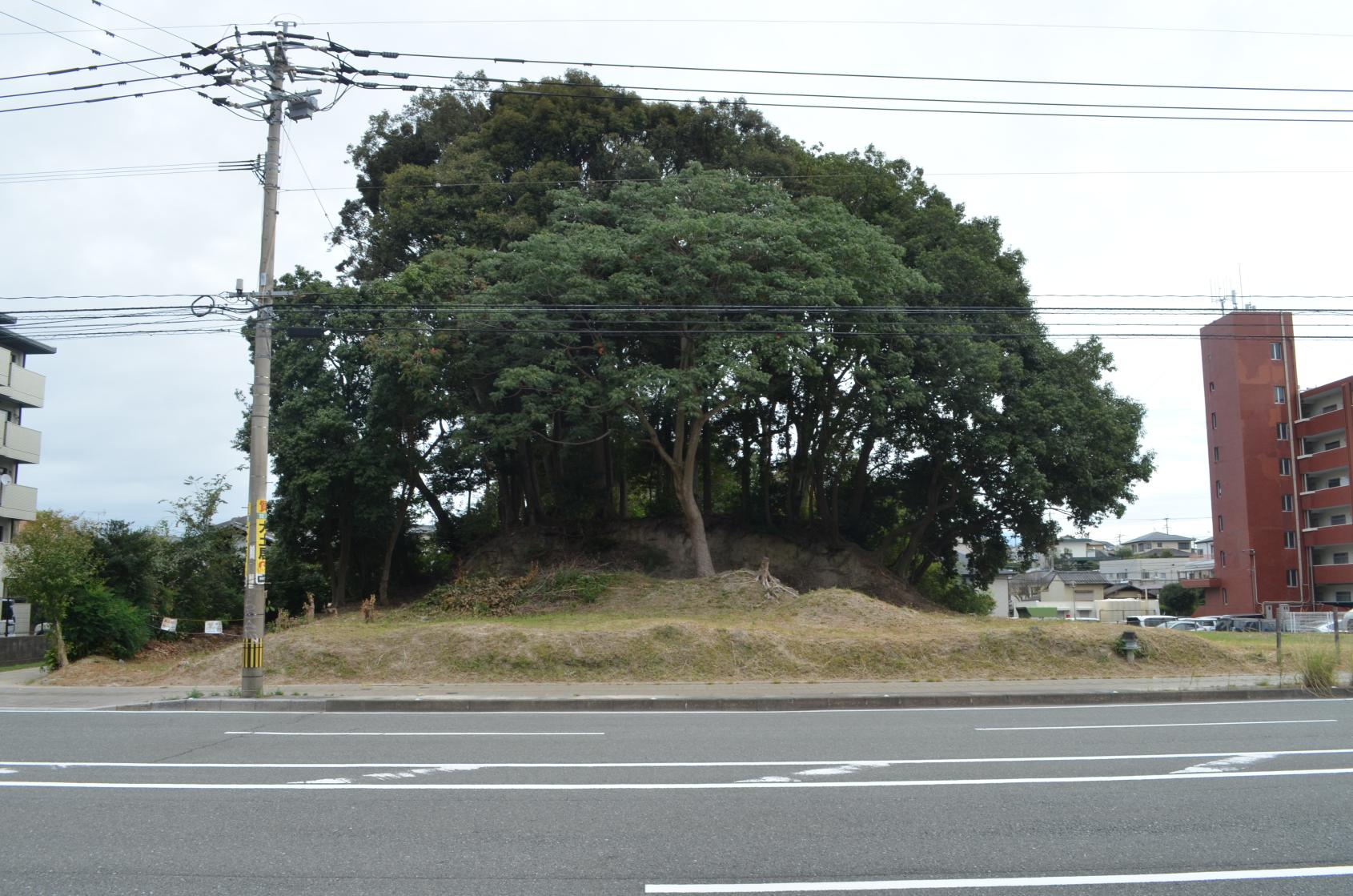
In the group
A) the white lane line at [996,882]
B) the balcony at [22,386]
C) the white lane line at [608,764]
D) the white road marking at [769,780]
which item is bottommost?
the white lane line at [608,764]

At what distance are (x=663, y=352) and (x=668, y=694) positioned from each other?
15654mm

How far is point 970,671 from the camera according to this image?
61.2 ft

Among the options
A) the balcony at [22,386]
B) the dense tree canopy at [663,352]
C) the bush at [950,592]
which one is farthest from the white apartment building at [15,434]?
the bush at [950,592]

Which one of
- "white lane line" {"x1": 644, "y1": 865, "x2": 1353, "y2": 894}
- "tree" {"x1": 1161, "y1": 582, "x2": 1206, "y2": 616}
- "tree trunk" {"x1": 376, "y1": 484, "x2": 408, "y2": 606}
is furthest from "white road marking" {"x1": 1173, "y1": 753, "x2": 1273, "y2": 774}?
"tree" {"x1": 1161, "y1": 582, "x2": 1206, "y2": 616}

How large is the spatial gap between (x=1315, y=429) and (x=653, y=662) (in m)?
51.1

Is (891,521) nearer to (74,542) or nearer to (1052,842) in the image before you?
(74,542)

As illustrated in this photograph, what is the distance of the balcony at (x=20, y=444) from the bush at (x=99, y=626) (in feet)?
62.4

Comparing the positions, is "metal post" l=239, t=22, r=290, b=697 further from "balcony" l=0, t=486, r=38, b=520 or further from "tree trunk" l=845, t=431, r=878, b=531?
"balcony" l=0, t=486, r=38, b=520

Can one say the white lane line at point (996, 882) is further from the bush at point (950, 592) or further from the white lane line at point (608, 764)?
the bush at point (950, 592)

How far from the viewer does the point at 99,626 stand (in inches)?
888

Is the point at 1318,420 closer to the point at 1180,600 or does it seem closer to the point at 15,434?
the point at 1180,600

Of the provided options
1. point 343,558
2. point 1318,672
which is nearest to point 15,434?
point 343,558

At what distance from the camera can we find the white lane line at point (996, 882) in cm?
546

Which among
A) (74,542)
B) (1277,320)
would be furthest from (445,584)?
(1277,320)
